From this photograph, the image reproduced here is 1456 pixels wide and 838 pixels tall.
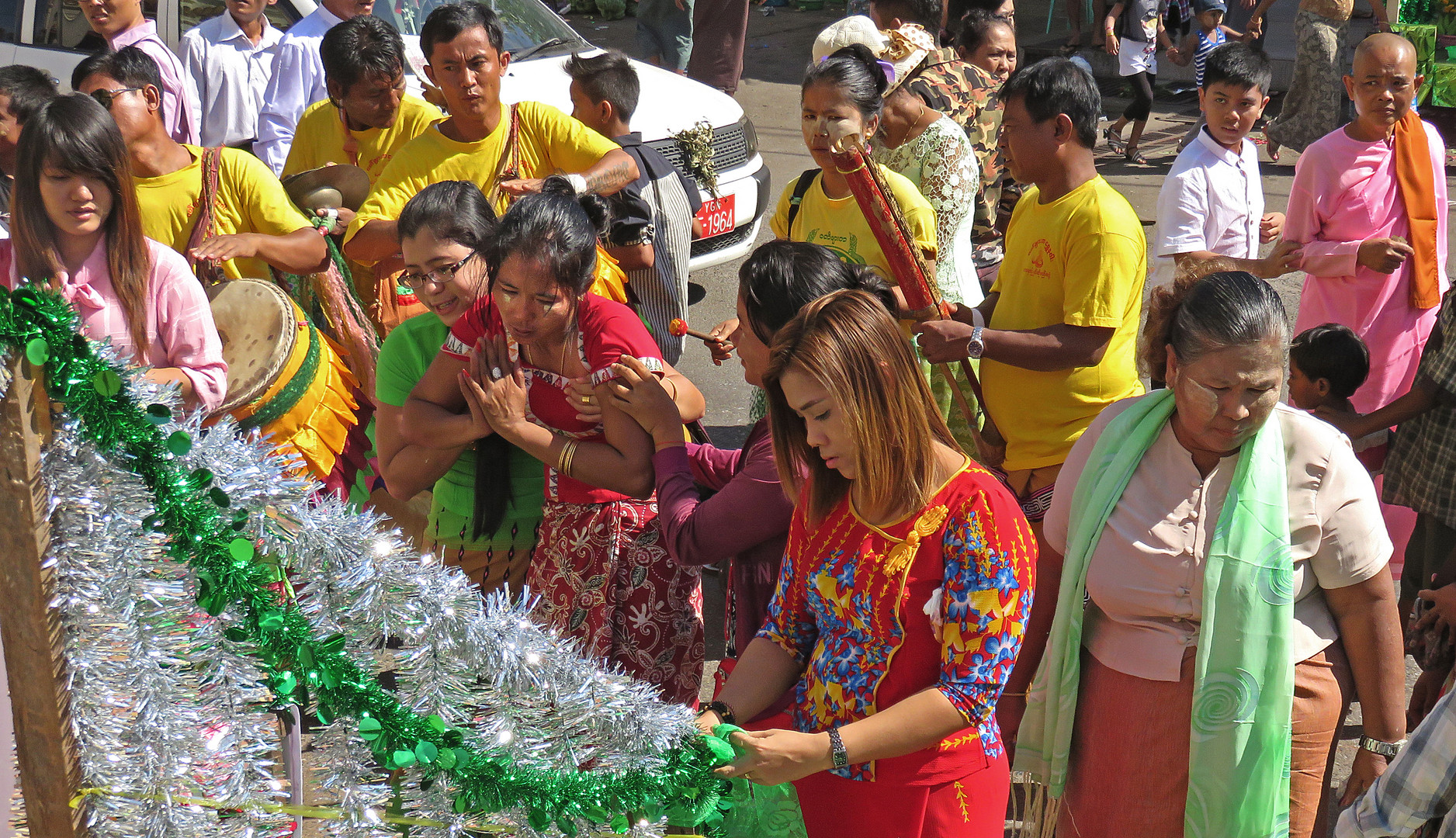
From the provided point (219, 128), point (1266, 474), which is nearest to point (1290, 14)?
point (219, 128)

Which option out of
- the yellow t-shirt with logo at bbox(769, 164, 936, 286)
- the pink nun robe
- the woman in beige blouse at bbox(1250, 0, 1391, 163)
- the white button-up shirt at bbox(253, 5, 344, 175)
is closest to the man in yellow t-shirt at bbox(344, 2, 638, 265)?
the yellow t-shirt with logo at bbox(769, 164, 936, 286)

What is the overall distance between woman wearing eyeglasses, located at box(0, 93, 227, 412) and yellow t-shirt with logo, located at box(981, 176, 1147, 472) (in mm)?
2205

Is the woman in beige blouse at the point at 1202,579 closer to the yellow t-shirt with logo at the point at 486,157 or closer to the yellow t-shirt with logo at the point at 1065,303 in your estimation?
the yellow t-shirt with logo at the point at 1065,303

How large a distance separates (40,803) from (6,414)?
0.61 m

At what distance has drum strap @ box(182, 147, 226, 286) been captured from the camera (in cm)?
391

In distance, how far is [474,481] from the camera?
10.6 feet

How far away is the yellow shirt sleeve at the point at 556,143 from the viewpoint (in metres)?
4.64

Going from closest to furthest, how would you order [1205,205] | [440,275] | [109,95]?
[440,275]
[109,95]
[1205,205]

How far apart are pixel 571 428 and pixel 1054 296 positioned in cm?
145

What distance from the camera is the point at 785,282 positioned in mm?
2646

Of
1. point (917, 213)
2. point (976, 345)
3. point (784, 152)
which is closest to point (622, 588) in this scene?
point (976, 345)

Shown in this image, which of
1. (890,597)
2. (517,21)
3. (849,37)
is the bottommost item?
(890,597)

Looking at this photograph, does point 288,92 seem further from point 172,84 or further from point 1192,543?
point 1192,543

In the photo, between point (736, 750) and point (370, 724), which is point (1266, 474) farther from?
point (370, 724)
